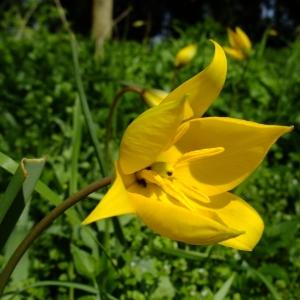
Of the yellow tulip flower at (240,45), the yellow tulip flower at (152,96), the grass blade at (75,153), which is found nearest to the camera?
the yellow tulip flower at (152,96)

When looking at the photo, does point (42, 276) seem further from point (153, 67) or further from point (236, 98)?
point (153, 67)

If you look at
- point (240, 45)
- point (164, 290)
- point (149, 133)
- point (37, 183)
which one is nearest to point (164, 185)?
point (149, 133)

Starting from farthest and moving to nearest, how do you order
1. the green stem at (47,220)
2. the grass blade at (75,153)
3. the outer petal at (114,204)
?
the grass blade at (75,153) → the green stem at (47,220) → the outer petal at (114,204)

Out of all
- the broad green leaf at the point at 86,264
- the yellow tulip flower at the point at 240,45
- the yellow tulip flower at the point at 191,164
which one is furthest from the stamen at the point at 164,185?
the yellow tulip flower at the point at 240,45

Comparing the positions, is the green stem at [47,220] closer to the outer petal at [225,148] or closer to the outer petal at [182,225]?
the outer petal at [182,225]

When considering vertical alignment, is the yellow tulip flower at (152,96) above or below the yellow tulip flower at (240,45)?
above
